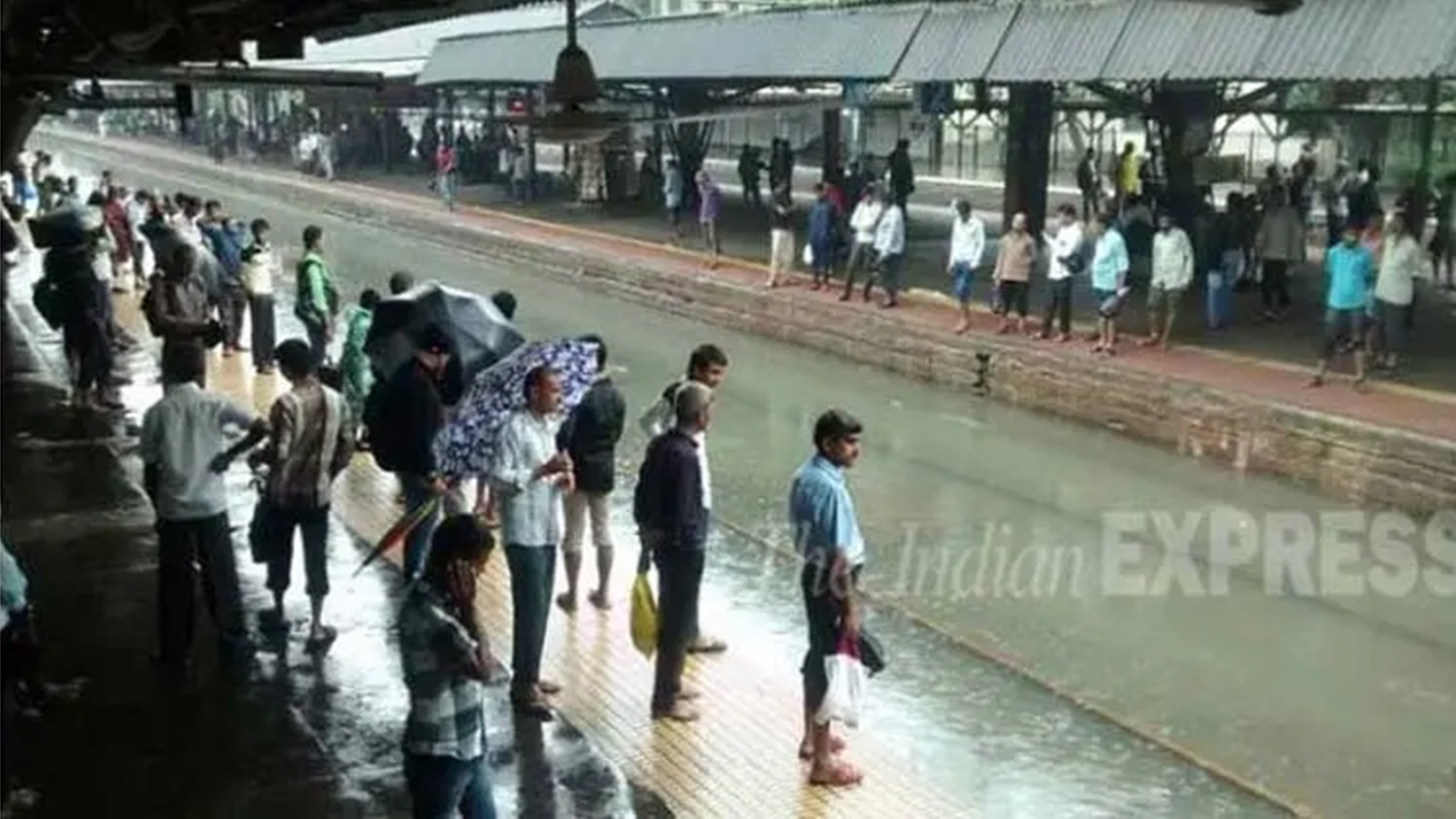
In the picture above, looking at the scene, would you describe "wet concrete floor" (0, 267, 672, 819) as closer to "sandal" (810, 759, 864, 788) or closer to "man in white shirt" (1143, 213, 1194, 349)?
"sandal" (810, 759, 864, 788)

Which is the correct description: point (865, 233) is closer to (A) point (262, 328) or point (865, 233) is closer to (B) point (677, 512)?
(A) point (262, 328)

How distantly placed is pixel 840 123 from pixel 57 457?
21084 millimetres

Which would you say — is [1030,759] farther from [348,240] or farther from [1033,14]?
[348,240]

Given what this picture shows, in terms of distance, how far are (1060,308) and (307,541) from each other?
11.2 metres

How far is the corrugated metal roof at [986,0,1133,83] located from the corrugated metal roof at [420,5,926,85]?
201 cm

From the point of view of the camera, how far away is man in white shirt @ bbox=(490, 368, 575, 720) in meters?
6.99

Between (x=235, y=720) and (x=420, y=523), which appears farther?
(x=420, y=523)

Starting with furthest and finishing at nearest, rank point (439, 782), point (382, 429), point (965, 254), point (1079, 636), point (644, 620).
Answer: point (965, 254), point (1079, 636), point (382, 429), point (644, 620), point (439, 782)

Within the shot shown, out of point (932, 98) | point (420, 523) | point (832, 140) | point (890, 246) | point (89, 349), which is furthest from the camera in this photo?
point (832, 140)

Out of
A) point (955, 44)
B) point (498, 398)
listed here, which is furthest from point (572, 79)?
point (955, 44)

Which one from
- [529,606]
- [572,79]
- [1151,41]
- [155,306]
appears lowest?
[529,606]

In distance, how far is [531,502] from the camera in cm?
699

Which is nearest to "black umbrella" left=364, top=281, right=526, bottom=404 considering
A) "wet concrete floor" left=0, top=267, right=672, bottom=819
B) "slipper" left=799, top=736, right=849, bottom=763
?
"wet concrete floor" left=0, top=267, right=672, bottom=819

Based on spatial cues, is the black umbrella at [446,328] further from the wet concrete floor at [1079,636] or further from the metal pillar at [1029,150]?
the metal pillar at [1029,150]
